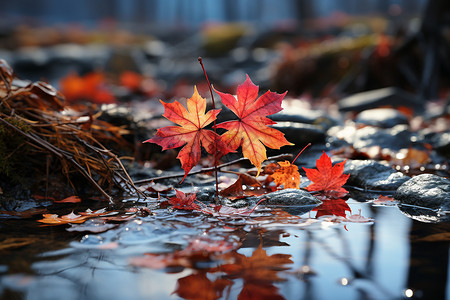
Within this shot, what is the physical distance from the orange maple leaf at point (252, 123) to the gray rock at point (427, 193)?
0.81 m

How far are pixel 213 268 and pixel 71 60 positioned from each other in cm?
1460

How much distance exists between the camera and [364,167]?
2.50m

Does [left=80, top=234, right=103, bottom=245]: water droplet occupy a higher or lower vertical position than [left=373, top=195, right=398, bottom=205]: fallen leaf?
lower

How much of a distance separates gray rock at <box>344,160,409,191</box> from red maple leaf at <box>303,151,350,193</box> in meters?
0.30

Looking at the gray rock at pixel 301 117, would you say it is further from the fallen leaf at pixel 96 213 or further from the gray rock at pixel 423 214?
the fallen leaf at pixel 96 213

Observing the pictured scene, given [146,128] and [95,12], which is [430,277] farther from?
[95,12]

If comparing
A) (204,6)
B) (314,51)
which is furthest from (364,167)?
(204,6)

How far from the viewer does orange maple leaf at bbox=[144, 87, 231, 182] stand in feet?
5.30

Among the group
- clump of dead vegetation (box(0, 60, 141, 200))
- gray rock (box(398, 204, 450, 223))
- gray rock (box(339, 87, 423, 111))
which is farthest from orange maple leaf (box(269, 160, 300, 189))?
gray rock (box(339, 87, 423, 111))

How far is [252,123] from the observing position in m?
1.68

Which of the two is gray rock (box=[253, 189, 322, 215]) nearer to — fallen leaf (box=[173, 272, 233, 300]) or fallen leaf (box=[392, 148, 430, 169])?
fallen leaf (box=[173, 272, 233, 300])

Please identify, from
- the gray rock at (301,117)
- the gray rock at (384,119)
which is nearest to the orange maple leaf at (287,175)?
the gray rock at (301,117)

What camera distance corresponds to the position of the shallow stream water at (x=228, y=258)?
1.12 metres

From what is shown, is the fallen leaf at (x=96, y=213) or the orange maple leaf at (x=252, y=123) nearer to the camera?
the orange maple leaf at (x=252, y=123)
